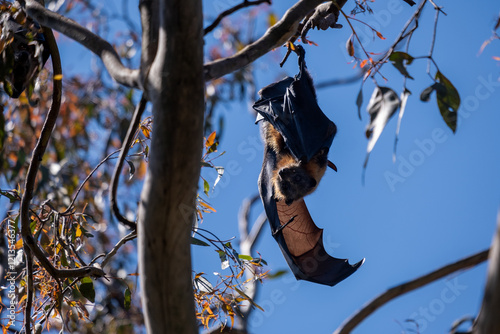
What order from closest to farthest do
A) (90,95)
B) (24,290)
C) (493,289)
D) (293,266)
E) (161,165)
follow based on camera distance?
1. (493,289)
2. (161,165)
3. (24,290)
4. (293,266)
5. (90,95)

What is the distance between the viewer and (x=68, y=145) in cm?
823

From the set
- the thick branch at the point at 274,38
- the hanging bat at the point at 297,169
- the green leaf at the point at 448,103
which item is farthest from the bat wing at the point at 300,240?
the thick branch at the point at 274,38

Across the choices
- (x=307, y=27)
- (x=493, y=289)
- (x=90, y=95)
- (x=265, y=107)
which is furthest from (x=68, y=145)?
(x=493, y=289)

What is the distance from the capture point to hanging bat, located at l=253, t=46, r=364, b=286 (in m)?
4.28

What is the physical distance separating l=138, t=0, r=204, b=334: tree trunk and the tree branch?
1.08 metres

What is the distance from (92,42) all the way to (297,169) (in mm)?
→ 2557

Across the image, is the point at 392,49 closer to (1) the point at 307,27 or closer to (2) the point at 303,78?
(1) the point at 307,27

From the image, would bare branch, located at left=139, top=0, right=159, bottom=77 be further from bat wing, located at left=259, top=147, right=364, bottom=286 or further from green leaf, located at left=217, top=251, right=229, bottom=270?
bat wing, located at left=259, top=147, right=364, bottom=286

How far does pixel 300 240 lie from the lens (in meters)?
4.61

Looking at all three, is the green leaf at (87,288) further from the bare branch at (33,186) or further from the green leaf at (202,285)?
the green leaf at (202,285)

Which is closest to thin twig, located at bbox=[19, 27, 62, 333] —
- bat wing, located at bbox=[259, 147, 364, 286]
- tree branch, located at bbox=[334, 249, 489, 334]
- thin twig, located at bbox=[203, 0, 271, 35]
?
thin twig, located at bbox=[203, 0, 271, 35]

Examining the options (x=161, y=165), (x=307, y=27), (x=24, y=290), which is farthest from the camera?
(x=24, y=290)

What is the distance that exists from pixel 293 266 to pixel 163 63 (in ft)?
8.33

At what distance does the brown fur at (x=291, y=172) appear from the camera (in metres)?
4.60
